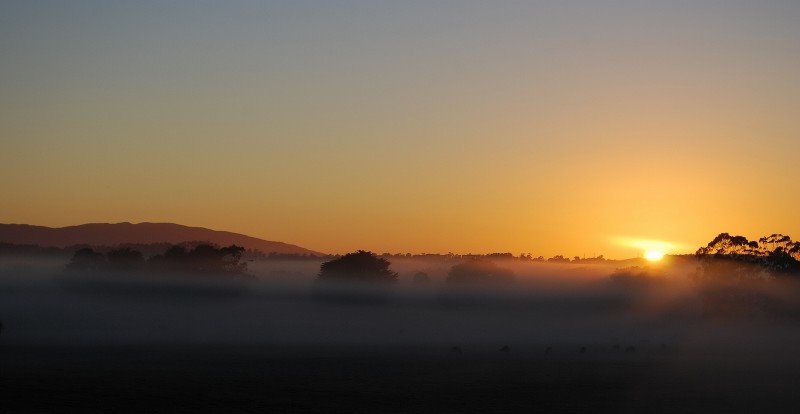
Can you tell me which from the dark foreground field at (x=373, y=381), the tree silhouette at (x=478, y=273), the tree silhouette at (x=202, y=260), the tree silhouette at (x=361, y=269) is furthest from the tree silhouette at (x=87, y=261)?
the dark foreground field at (x=373, y=381)

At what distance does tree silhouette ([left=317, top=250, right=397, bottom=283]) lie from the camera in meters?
110

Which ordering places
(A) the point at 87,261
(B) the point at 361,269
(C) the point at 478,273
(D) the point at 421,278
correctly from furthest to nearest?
(D) the point at 421,278 < (C) the point at 478,273 < (A) the point at 87,261 < (B) the point at 361,269

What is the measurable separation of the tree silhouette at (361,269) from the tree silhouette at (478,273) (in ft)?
61.4

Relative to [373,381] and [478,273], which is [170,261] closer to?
[478,273]

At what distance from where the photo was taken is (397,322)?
Result: 287 ft

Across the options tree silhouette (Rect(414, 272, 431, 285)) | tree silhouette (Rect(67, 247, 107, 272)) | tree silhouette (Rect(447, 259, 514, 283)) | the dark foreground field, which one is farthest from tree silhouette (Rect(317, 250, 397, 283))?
the dark foreground field

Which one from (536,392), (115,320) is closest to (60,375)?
(536,392)

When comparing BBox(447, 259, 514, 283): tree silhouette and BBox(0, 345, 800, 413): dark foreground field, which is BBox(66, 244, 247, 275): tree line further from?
BBox(0, 345, 800, 413): dark foreground field

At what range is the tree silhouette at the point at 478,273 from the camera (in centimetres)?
13100

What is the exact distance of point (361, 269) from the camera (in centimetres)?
11094

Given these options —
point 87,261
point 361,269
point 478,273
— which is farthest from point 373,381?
point 478,273

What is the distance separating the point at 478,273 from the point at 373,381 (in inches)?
3608

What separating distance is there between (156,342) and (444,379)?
24.9 metres

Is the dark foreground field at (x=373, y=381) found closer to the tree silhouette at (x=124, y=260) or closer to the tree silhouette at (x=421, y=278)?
the tree silhouette at (x=124, y=260)
